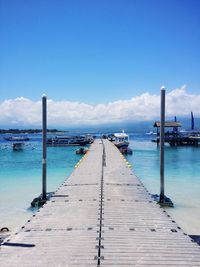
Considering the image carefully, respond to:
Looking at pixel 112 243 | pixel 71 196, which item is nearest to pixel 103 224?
pixel 112 243

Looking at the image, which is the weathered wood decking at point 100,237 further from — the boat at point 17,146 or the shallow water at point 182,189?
the boat at point 17,146

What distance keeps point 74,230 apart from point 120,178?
9.12m

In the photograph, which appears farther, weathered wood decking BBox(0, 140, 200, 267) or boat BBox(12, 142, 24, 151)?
boat BBox(12, 142, 24, 151)

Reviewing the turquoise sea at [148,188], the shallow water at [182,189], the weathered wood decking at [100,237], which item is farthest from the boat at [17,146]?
the weathered wood decking at [100,237]

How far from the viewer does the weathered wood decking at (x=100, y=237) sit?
19.3 feet

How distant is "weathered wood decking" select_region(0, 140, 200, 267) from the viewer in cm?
588

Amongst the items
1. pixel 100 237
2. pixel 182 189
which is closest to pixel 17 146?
pixel 182 189

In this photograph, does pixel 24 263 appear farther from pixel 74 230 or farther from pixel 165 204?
pixel 165 204

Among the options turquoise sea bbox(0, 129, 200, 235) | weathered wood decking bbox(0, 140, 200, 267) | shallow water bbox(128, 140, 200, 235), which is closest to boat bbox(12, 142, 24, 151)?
turquoise sea bbox(0, 129, 200, 235)

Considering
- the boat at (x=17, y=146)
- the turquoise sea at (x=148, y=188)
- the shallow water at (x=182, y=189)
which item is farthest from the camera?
the boat at (x=17, y=146)

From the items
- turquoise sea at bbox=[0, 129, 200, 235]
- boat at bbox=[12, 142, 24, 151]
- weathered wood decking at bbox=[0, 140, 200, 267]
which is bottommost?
turquoise sea at bbox=[0, 129, 200, 235]

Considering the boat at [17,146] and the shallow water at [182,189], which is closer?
the shallow water at [182,189]

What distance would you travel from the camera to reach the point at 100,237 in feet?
23.3

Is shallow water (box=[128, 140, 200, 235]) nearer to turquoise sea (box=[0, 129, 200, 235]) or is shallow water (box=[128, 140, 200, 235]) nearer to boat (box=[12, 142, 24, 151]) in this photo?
turquoise sea (box=[0, 129, 200, 235])
